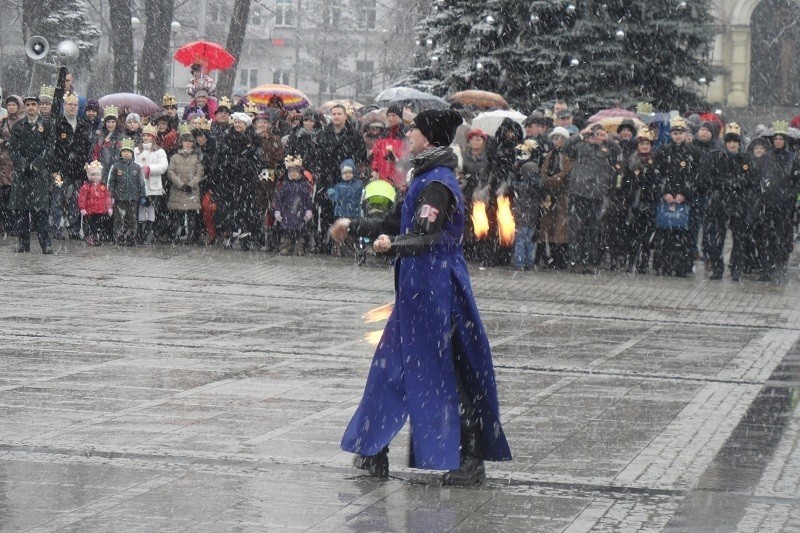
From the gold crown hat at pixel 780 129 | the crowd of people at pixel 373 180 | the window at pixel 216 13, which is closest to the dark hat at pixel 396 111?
the crowd of people at pixel 373 180

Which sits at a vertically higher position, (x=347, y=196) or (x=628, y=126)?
(x=628, y=126)

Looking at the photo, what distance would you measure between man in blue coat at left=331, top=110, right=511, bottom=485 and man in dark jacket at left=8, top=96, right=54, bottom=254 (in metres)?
12.8

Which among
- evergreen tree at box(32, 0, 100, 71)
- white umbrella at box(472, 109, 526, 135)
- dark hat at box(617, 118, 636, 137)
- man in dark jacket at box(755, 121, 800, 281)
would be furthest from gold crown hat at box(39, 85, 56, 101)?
evergreen tree at box(32, 0, 100, 71)

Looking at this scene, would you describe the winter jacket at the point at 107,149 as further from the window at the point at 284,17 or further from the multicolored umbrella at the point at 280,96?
the window at the point at 284,17

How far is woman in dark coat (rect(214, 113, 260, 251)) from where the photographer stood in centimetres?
2175

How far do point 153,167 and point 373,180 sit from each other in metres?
3.27

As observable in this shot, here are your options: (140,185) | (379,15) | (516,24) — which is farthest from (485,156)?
(379,15)

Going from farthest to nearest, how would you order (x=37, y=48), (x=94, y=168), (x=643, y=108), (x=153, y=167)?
(x=643, y=108), (x=37, y=48), (x=153, y=167), (x=94, y=168)

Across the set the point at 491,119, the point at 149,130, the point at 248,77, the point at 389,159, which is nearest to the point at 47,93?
the point at 149,130

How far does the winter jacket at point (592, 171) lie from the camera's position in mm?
20250

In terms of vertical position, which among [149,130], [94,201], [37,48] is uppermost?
[37,48]

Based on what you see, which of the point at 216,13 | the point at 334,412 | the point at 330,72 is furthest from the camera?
the point at 330,72

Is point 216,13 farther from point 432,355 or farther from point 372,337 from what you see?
point 432,355

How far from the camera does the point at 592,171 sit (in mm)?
20250
